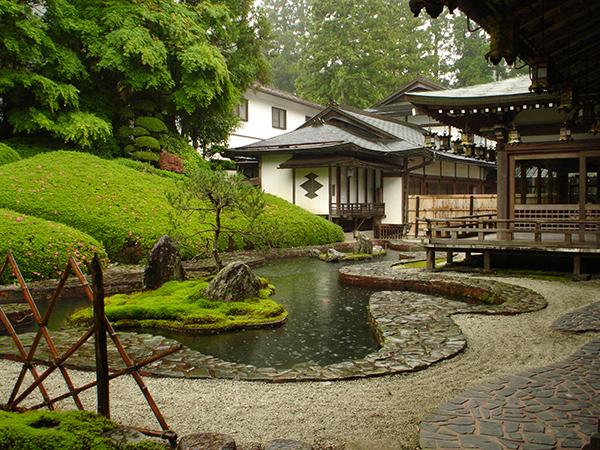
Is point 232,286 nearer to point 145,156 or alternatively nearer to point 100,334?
point 100,334

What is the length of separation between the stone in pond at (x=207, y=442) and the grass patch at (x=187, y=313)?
5575 mm

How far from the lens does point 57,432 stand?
3.97 metres

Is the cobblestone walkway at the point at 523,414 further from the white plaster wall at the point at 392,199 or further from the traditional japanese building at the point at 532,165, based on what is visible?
the white plaster wall at the point at 392,199

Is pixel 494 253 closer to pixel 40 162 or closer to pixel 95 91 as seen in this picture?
pixel 40 162

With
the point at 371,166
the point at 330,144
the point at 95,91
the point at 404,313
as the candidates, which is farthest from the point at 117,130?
the point at 404,313

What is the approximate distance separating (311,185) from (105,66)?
1238 cm

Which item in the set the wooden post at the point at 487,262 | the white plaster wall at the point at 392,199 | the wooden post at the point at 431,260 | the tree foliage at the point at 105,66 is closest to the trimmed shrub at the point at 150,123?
the tree foliage at the point at 105,66

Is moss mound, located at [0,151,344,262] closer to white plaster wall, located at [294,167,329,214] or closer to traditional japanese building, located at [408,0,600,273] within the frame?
traditional japanese building, located at [408,0,600,273]

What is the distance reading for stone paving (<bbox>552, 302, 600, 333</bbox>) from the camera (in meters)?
8.46

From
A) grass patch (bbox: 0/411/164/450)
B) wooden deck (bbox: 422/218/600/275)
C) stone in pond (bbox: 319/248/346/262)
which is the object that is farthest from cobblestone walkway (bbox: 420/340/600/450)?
stone in pond (bbox: 319/248/346/262)

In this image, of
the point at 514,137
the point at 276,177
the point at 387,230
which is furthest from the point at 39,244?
the point at 387,230

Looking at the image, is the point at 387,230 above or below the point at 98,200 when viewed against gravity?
below

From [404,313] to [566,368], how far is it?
12.9 feet

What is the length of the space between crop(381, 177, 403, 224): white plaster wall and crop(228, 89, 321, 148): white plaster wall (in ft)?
36.9
